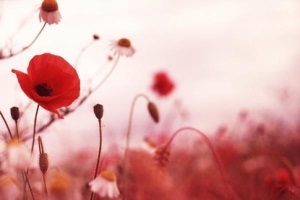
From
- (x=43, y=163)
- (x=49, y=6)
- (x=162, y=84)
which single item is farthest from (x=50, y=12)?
(x=162, y=84)

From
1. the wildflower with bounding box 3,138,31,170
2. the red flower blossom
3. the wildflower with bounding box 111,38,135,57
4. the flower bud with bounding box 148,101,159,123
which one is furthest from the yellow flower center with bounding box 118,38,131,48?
the red flower blossom

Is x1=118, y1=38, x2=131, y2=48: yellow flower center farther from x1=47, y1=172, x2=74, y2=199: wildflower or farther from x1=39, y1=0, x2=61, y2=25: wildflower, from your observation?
x1=47, y1=172, x2=74, y2=199: wildflower

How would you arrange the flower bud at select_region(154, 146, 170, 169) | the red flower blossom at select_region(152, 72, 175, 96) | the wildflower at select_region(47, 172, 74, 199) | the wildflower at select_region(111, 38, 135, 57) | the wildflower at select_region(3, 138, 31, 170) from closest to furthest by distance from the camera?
the wildflower at select_region(3, 138, 31, 170) < the flower bud at select_region(154, 146, 170, 169) < the wildflower at select_region(111, 38, 135, 57) < the wildflower at select_region(47, 172, 74, 199) < the red flower blossom at select_region(152, 72, 175, 96)

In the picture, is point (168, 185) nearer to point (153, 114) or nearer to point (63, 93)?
point (153, 114)

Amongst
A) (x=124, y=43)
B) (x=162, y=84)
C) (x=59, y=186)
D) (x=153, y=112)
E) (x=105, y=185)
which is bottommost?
(x=162, y=84)

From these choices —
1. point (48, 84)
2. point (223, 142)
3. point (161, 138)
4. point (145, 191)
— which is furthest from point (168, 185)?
point (223, 142)

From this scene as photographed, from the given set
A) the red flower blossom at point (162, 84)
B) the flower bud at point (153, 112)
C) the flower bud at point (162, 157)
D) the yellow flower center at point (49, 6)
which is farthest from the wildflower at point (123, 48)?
the red flower blossom at point (162, 84)

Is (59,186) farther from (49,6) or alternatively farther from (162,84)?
(162,84)

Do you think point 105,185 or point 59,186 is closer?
point 105,185
